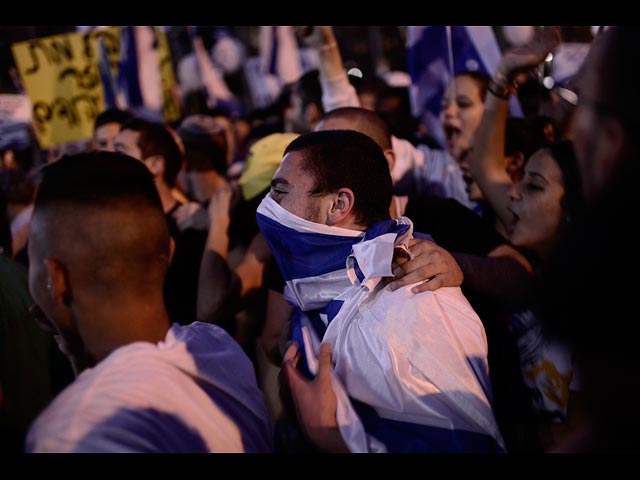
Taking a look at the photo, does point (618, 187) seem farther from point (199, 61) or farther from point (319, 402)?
point (199, 61)

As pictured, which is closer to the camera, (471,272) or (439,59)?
(471,272)

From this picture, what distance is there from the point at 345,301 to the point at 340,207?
341 millimetres

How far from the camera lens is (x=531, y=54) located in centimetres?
321

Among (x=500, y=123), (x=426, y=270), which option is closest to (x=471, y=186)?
(x=500, y=123)

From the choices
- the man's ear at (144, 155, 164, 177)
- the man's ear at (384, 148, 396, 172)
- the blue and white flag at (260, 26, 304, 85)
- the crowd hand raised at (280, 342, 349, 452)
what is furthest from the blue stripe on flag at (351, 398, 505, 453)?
the blue and white flag at (260, 26, 304, 85)

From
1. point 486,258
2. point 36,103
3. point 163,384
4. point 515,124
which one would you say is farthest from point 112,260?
point 36,103

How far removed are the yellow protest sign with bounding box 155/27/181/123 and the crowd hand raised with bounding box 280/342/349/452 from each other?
5522 millimetres

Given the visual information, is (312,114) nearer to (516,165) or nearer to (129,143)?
(129,143)

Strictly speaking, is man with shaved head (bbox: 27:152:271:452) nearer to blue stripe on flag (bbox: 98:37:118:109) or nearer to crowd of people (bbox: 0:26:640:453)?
crowd of people (bbox: 0:26:640:453)

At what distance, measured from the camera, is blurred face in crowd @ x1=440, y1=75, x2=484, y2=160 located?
4422mm

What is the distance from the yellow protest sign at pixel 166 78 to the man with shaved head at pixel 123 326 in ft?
17.3

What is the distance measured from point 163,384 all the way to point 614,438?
107 centimetres

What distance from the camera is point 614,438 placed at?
1.41 metres

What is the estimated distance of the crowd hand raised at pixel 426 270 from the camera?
7.09ft
